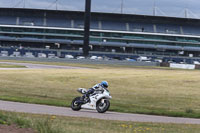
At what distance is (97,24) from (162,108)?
95.9 metres

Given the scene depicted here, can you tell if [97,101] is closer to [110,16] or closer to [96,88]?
[96,88]

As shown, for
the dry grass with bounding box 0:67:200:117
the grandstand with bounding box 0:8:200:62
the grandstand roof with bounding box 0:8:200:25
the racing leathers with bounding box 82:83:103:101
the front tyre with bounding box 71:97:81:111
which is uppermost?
the grandstand roof with bounding box 0:8:200:25

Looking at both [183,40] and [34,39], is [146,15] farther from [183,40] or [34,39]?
[34,39]

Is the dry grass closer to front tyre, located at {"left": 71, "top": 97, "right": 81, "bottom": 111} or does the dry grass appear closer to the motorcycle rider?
front tyre, located at {"left": 71, "top": 97, "right": 81, "bottom": 111}

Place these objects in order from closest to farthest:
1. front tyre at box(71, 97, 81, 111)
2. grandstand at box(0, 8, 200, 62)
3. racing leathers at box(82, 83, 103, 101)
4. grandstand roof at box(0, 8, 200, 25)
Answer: racing leathers at box(82, 83, 103, 101), front tyre at box(71, 97, 81, 111), grandstand at box(0, 8, 200, 62), grandstand roof at box(0, 8, 200, 25)

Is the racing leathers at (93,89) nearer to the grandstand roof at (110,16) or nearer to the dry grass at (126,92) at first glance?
the dry grass at (126,92)

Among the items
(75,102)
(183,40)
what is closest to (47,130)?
(75,102)

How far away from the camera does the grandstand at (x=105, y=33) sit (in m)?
113

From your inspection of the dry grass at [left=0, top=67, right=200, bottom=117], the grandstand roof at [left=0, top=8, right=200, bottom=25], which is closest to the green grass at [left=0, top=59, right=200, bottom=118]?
the dry grass at [left=0, top=67, right=200, bottom=117]

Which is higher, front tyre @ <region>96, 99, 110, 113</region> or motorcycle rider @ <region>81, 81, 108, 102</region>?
motorcycle rider @ <region>81, 81, 108, 102</region>

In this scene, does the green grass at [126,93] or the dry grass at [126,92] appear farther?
the dry grass at [126,92]

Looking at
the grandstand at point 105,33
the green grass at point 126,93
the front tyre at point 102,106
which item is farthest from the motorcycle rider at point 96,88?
the grandstand at point 105,33

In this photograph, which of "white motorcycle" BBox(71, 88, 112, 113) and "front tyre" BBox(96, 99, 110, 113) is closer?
"white motorcycle" BBox(71, 88, 112, 113)

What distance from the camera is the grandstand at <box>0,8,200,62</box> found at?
11344cm
